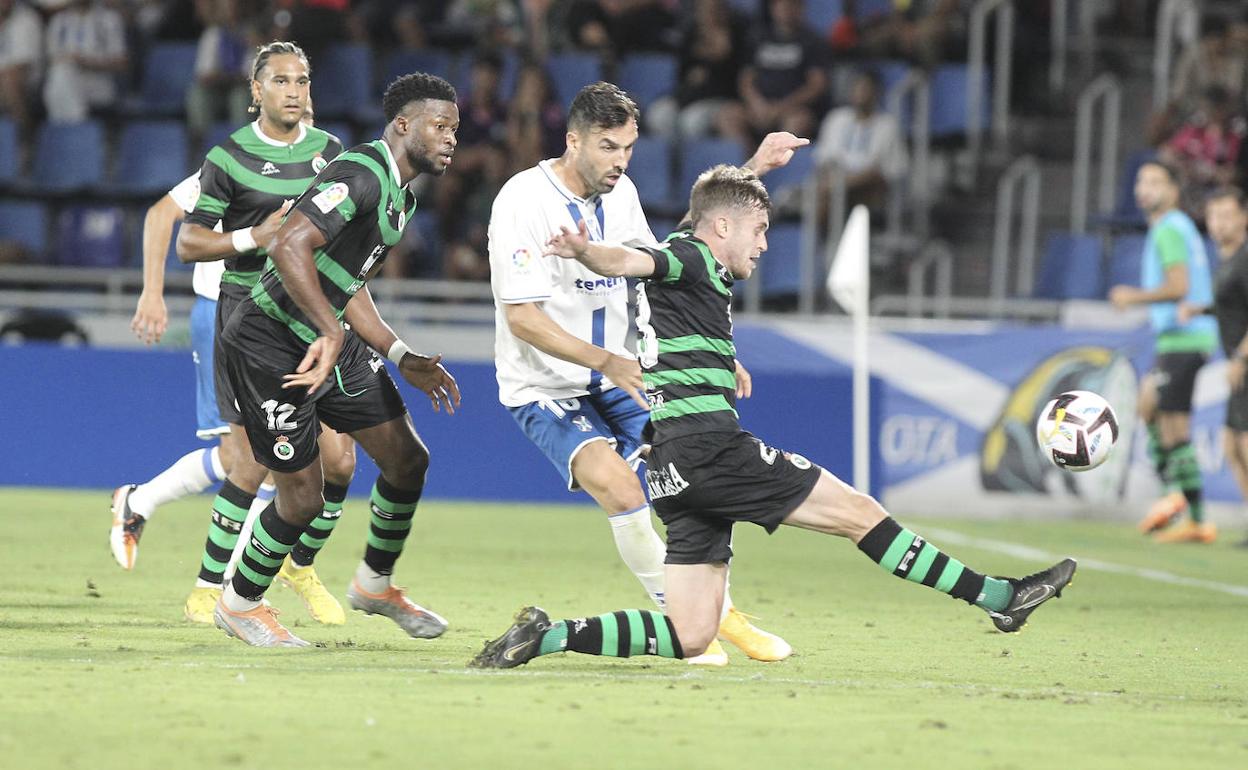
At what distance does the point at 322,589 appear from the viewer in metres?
8.21

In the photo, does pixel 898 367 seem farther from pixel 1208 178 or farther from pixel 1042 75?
pixel 1042 75

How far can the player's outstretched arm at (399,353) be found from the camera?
744 cm

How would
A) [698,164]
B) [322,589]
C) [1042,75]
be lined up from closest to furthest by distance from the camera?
[322,589] < [698,164] < [1042,75]

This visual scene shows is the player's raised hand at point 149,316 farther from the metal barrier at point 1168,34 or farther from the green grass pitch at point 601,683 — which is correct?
the metal barrier at point 1168,34

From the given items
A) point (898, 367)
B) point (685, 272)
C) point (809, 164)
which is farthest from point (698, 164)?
point (685, 272)

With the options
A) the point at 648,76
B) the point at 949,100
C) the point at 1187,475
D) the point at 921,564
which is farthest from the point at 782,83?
the point at 921,564

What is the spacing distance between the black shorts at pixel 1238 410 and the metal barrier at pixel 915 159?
17.1ft

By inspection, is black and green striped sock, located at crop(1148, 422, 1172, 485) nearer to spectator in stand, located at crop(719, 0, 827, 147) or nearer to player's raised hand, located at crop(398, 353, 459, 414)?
spectator in stand, located at crop(719, 0, 827, 147)

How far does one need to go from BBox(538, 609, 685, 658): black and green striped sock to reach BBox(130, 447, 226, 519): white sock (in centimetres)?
341

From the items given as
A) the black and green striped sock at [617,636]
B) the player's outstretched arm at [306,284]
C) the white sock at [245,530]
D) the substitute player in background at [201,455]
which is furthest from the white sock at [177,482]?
the black and green striped sock at [617,636]

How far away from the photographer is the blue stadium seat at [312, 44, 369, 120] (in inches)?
746

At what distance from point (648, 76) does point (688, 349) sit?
13189mm

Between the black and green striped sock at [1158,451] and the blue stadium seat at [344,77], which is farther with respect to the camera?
the blue stadium seat at [344,77]

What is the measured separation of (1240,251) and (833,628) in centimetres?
669
